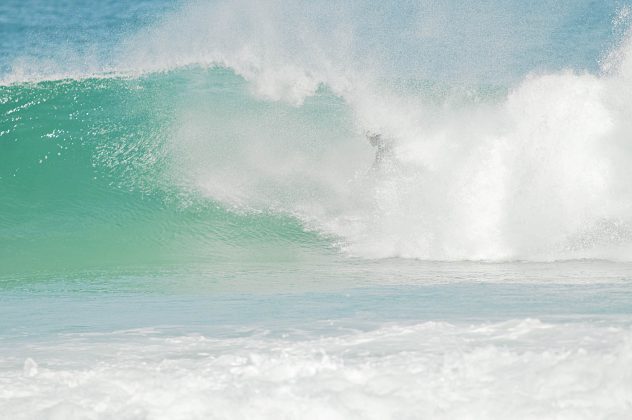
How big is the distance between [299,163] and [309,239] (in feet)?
6.81

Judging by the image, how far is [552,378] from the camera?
393 cm

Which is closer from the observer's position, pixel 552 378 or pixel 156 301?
pixel 552 378

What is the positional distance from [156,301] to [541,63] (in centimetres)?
1804

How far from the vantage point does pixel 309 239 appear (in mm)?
10102

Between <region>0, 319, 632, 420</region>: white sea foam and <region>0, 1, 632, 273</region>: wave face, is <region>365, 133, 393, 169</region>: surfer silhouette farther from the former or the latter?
<region>0, 319, 632, 420</region>: white sea foam

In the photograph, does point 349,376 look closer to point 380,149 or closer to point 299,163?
point 380,149

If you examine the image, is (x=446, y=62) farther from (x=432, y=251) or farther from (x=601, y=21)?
(x=432, y=251)

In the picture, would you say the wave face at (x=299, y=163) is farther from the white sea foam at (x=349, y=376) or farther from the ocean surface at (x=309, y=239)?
the white sea foam at (x=349, y=376)

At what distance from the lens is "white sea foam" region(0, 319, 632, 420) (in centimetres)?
377

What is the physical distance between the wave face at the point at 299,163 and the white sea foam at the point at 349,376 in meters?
4.09

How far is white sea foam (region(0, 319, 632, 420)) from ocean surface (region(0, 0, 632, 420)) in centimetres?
2

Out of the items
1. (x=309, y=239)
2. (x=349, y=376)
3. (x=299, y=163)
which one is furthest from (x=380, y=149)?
(x=349, y=376)

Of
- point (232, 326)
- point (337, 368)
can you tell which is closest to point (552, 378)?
point (337, 368)

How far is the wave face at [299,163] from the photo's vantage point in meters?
9.24
